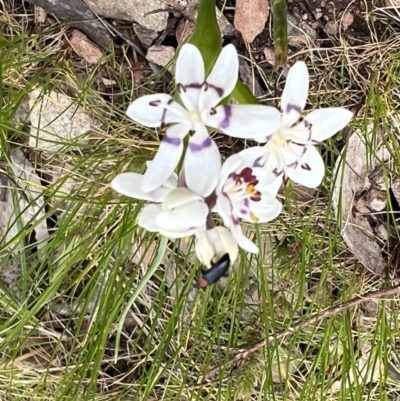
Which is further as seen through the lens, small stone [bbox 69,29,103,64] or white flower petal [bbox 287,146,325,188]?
small stone [bbox 69,29,103,64]

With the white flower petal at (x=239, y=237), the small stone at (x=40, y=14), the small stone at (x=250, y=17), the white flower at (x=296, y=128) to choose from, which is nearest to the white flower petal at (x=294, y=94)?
the white flower at (x=296, y=128)

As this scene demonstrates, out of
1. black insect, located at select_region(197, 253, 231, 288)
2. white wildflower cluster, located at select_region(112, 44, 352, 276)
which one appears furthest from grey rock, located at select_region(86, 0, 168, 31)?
black insect, located at select_region(197, 253, 231, 288)

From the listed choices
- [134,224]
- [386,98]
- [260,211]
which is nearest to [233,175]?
[260,211]

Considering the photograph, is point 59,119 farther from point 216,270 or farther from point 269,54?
point 216,270

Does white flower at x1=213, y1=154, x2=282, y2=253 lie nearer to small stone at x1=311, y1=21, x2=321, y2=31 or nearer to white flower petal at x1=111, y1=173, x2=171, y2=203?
white flower petal at x1=111, y1=173, x2=171, y2=203

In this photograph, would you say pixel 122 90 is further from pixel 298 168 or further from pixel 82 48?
pixel 298 168

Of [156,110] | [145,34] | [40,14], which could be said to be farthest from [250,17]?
[156,110]
